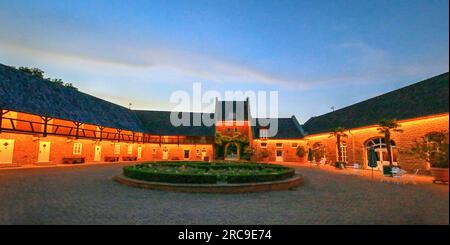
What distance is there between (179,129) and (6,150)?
23.6 meters

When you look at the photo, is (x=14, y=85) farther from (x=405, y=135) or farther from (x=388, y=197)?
(x=405, y=135)

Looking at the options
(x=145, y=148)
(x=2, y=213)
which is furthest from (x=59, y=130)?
(x=2, y=213)

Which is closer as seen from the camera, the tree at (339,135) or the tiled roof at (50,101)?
the tiled roof at (50,101)

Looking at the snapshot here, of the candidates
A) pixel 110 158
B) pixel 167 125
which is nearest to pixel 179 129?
pixel 167 125

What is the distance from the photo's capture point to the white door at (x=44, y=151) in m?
22.6

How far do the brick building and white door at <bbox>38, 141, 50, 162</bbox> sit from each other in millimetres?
44

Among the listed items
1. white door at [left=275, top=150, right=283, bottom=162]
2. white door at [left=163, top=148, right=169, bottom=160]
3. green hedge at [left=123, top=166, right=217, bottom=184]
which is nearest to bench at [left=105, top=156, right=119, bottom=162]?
white door at [left=163, top=148, right=169, bottom=160]

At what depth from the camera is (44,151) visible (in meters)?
23.0

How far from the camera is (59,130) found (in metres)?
24.5

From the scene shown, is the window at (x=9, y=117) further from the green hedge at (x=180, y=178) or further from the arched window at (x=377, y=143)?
the arched window at (x=377, y=143)

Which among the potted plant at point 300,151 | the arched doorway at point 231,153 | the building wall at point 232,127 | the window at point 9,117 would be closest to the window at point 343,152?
the potted plant at point 300,151

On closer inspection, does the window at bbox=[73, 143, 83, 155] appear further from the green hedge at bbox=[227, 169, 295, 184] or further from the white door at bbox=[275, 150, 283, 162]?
the white door at bbox=[275, 150, 283, 162]

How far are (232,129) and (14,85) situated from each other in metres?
27.4

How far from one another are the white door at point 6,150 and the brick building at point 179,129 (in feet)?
0.21
